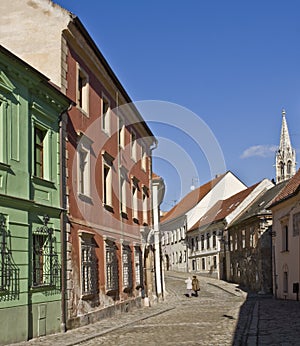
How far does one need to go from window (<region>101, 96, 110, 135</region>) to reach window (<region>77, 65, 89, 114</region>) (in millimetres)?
2261

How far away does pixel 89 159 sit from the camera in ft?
67.9

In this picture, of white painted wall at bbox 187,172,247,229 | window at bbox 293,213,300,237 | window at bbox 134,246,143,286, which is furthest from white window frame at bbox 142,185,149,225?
white painted wall at bbox 187,172,247,229

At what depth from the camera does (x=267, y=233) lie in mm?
41875

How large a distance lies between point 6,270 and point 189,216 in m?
58.4

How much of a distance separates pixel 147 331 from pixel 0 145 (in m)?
6.84

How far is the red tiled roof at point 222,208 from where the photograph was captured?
56.5m

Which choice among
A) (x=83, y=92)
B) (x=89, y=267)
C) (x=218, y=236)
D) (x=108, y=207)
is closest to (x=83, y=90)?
(x=83, y=92)

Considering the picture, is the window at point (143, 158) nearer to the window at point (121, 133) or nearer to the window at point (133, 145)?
the window at point (133, 145)

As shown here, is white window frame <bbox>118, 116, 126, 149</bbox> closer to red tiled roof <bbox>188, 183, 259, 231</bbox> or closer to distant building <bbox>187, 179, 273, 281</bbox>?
distant building <bbox>187, 179, 273, 281</bbox>

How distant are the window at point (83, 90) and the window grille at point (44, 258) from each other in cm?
553

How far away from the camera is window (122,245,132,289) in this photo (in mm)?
25703

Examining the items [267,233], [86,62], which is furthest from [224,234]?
[86,62]

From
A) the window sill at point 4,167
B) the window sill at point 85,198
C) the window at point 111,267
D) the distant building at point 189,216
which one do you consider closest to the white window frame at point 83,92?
the window sill at point 85,198

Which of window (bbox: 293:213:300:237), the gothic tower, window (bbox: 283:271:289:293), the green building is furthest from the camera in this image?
the gothic tower
